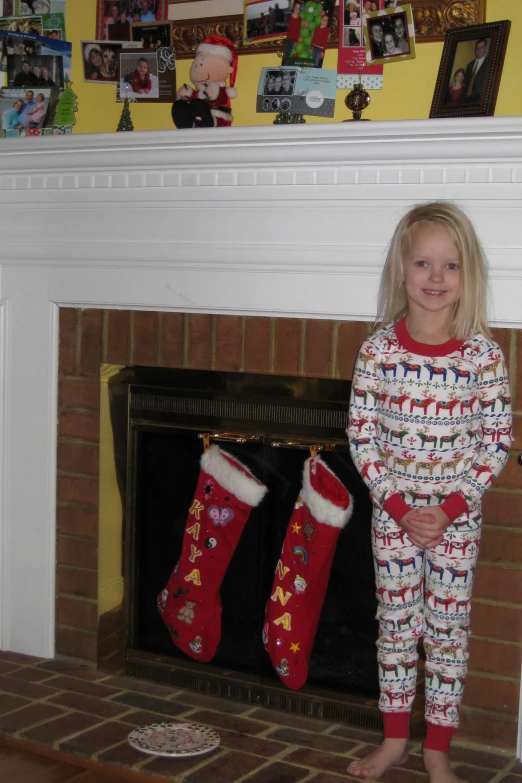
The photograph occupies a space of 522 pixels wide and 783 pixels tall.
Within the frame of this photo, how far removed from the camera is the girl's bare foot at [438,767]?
175 centimetres

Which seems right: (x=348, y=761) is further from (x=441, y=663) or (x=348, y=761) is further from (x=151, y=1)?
(x=151, y=1)

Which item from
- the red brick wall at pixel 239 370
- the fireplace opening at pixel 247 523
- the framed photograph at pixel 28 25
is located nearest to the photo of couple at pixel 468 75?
the red brick wall at pixel 239 370

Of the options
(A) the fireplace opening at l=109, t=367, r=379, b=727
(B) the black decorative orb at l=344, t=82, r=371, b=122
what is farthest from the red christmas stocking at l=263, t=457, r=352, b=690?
(B) the black decorative orb at l=344, t=82, r=371, b=122

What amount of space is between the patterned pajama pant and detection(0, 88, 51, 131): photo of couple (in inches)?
49.9

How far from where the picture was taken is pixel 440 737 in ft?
5.88

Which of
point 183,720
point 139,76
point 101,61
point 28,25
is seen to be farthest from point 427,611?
point 28,25

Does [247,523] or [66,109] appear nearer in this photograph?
[247,523]

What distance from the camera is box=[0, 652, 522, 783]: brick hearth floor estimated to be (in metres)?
1.81

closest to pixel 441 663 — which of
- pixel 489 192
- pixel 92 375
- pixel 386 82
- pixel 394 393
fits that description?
pixel 394 393

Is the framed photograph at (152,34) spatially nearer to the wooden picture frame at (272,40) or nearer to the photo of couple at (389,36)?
the wooden picture frame at (272,40)

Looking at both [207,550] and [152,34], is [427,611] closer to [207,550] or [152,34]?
[207,550]

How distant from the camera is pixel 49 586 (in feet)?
7.63

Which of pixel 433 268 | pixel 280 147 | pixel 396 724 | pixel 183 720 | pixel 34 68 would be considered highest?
pixel 34 68

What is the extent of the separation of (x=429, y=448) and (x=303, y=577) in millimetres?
478
